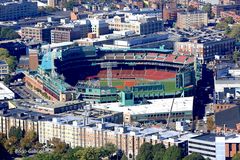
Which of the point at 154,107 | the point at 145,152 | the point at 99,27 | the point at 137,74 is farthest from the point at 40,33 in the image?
the point at 145,152

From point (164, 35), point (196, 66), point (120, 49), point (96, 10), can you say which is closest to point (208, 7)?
point (96, 10)

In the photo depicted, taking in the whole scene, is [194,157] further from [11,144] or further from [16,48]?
[16,48]

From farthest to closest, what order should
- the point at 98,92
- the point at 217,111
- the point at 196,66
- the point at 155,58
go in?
the point at 155,58 → the point at 196,66 → the point at 98,92 → the point at 217,111

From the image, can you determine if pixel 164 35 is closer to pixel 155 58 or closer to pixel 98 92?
pixel 155 58

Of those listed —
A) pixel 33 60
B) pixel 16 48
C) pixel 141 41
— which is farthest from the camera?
pixel 16 48

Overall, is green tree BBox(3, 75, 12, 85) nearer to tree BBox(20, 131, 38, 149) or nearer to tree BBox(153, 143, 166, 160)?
tree BBox(20, 131, 38, 149)

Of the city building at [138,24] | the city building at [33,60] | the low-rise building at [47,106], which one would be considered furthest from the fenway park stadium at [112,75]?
the city building at [138,24]
